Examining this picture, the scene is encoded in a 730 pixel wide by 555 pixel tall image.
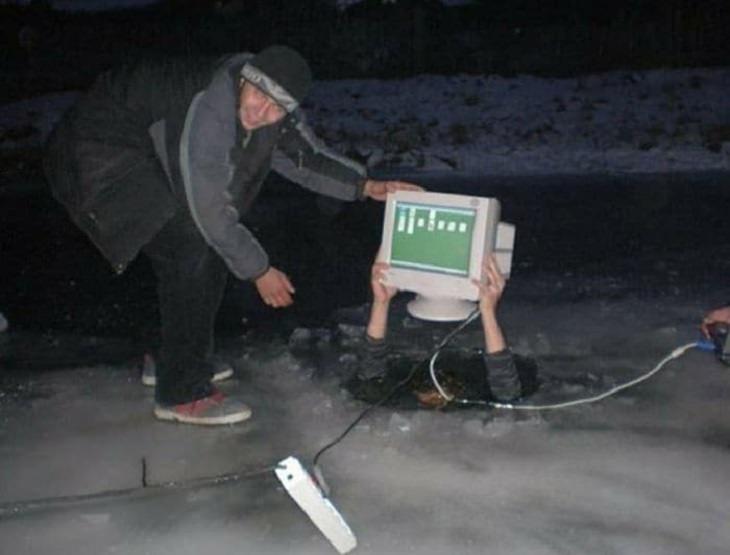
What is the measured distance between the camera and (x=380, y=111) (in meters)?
14.8

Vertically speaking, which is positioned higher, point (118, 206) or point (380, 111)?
point (118, 206)

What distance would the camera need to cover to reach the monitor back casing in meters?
3.74

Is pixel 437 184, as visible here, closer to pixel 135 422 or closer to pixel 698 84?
pixel 135 422

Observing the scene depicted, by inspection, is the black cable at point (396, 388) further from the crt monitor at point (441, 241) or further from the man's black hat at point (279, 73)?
the man's black hat at point (279, 73)

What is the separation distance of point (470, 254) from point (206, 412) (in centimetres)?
122

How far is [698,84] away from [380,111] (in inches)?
200

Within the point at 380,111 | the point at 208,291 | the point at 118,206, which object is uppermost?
the point at 118,206

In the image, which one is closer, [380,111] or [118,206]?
[118,206]

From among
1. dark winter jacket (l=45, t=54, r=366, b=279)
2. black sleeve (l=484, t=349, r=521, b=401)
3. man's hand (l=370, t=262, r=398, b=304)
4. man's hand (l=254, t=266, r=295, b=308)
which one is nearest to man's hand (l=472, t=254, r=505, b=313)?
black sleeve (l=484, t=349, r=521, b=401)

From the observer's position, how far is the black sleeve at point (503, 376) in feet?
12.9

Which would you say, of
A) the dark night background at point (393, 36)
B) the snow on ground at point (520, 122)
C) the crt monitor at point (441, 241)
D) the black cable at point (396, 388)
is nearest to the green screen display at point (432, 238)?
the crt monitor at point (441, 241)

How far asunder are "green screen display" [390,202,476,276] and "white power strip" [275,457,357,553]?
1.28 m

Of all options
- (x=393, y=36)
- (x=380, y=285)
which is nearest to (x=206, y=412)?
(x=380, y=285)

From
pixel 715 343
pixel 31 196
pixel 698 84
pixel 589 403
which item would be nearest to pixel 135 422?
pixel 589 403
